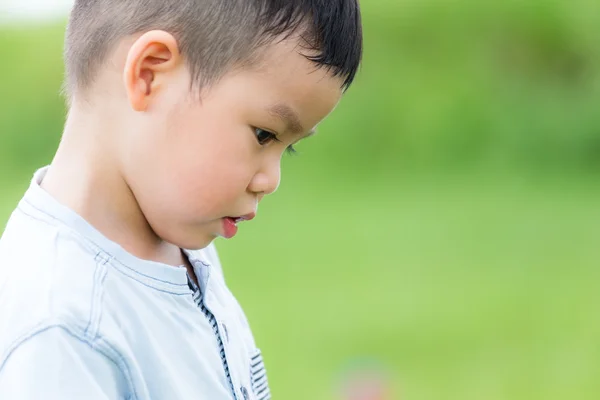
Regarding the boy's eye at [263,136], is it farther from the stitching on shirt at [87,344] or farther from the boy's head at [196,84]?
the stitching on shirt at [87,344]

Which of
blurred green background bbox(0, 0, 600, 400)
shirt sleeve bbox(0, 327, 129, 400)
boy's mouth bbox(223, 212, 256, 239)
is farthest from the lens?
blurred green background bbox(0, 0, 600, 400)

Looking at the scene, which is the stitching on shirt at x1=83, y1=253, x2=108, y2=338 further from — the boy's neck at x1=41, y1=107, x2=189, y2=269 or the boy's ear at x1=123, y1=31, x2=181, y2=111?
A: the boy's ear at x1=123, y1=31, x2=181, y2=111

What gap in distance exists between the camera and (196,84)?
956 millimetres

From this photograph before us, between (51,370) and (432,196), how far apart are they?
3.48 metres

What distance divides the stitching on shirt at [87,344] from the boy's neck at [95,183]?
0.43 feet

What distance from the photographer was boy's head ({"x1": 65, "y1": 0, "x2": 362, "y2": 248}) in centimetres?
95

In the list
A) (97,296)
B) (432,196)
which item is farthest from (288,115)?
(432,196)

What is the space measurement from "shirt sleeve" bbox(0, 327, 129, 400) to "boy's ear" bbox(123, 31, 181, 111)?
0.25m

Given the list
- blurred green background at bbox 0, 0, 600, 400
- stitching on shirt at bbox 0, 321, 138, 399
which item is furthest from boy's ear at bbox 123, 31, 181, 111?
blurred green background at bbox 0, 0, 600, 400

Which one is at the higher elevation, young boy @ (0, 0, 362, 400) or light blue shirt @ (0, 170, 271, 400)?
young boy @ (0, 0, 362, 400)

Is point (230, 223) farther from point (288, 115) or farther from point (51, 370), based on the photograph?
point (51, 370)

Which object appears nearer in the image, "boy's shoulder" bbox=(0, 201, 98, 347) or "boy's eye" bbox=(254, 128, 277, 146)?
"boy's shoulder" bbox=(0, 201, 98, 347)

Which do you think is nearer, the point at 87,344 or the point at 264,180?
the point at 87,344

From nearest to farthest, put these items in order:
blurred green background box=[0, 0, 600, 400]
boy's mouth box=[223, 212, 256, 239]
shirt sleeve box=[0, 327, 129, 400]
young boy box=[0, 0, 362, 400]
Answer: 1. shirt sleeve box=[0, 327, 129, 400]
2. young boy box=[0, 0, 362, 400]
3. boy's mouth box=[223, 212, 256, 239]
4. blurred green background box=[0, 0, 600, 400]
